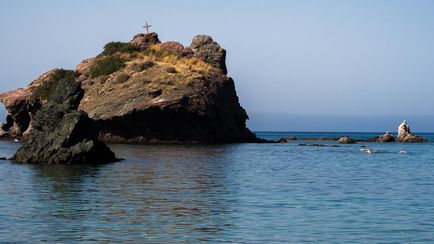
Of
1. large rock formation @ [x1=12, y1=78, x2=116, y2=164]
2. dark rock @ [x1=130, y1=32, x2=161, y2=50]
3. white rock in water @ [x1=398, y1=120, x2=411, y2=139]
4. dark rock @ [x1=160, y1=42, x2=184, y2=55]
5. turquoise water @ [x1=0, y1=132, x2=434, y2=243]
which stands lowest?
turquoise water @ [x1=0, y1=132, x2=434, y2=243]

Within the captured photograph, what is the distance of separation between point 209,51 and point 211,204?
80.6 m

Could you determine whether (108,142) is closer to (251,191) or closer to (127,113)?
(127,113)

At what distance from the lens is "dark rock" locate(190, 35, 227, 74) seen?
4203 inches

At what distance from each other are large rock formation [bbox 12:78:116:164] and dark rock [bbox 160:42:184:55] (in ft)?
187

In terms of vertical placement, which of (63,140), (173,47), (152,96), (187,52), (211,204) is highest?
(173,47)

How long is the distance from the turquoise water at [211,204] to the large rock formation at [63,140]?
90.9 inches

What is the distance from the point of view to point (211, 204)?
94.4 feet

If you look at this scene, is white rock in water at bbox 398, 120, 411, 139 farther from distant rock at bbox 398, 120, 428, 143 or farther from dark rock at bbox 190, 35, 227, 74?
dark rock at bbox 190, 35, 227, 74

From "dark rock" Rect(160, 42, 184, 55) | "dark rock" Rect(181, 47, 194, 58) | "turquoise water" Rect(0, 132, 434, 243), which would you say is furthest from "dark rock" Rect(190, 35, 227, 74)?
"turquoise water" Rect(0, 132, 434, 243)

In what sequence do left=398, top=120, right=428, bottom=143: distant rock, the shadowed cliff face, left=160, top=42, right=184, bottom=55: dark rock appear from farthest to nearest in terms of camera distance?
1. left=398, top=120, right=428, bottom=143: distant rock
2. left=160, top=42, right=184, bottom=55: dark rock
3. the shadowed cliff face

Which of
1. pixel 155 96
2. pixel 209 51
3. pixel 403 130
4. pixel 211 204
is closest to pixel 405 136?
pixel 403 130

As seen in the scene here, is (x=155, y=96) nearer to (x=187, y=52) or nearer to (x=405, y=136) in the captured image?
(x=187, y=52)

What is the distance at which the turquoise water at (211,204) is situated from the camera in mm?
21453

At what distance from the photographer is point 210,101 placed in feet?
294
